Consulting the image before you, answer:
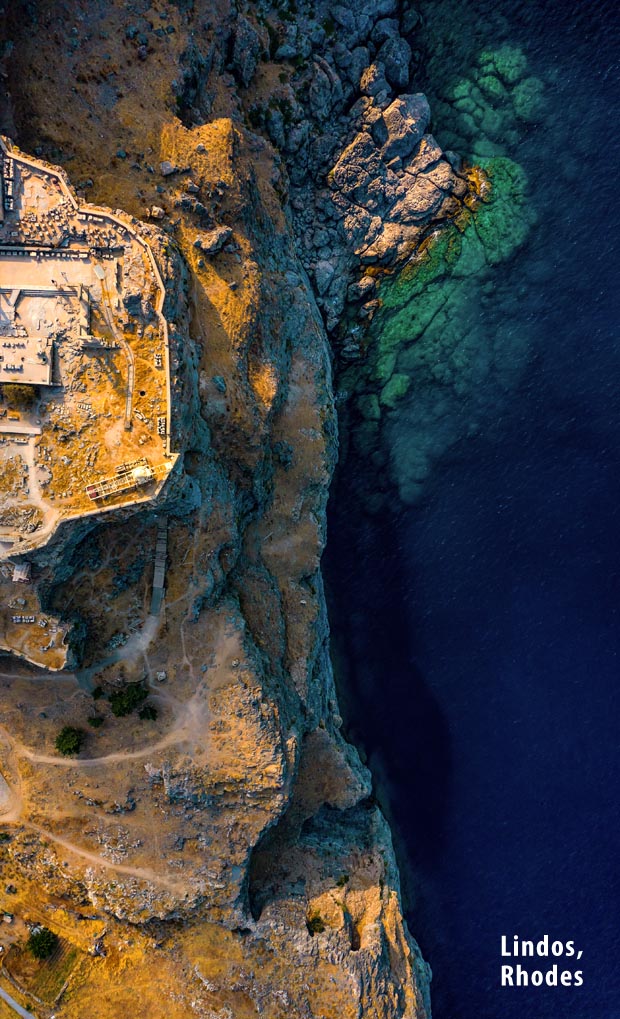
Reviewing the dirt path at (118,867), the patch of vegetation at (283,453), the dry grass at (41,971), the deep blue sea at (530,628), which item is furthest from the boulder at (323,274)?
the dry grass at (41,971)

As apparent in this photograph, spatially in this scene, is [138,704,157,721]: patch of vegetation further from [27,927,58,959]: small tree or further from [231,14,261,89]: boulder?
[231,14,261,89]: boulder

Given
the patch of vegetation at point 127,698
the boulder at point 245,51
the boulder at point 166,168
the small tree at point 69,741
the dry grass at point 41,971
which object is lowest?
the dry grass at point 41,971

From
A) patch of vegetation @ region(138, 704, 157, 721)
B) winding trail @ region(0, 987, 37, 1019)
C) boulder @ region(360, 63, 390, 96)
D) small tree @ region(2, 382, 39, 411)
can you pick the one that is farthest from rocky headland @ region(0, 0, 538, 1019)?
small tree @ region(2, 382, 39, 411)

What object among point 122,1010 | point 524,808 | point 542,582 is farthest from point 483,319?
point 122,1010

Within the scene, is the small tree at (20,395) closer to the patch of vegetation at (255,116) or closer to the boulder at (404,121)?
the patch of vegetation at (255,116)

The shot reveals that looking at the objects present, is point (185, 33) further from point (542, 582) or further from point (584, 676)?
point (584, 676)
